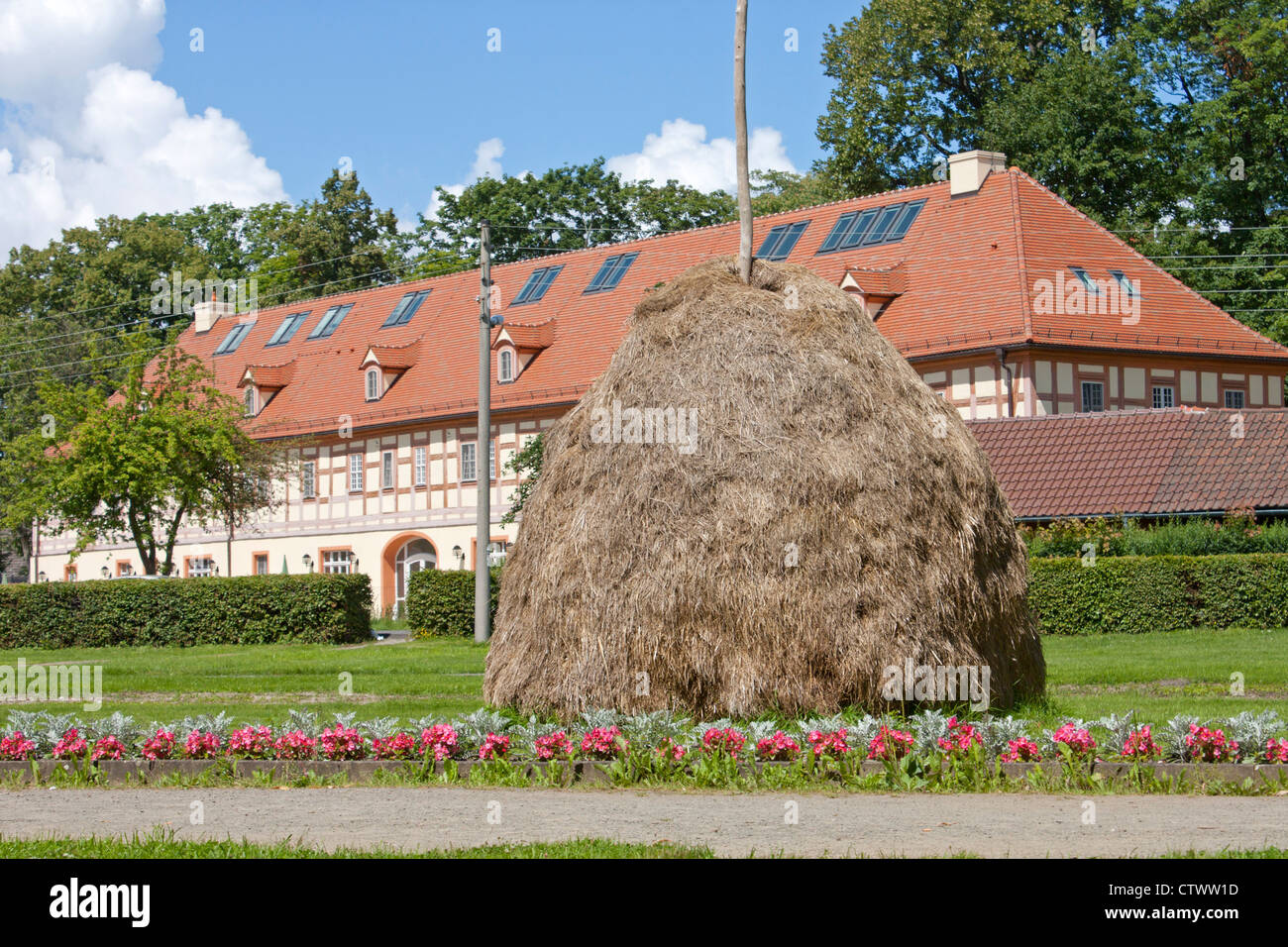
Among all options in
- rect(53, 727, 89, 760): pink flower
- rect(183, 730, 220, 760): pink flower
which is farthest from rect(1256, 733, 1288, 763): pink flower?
rect(53, 727, 89, 760): pink flower

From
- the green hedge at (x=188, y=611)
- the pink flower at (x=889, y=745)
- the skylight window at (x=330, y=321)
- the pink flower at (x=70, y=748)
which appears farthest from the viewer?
the skylight window at (x=330, y=321)

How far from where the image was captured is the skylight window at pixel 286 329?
57562 millimetres

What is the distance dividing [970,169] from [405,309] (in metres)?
20.3

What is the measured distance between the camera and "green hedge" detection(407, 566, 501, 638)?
3092 centimetres

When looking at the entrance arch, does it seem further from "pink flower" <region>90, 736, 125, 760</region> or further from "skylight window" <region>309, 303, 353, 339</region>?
"pink flower" <region>90, 736, 125, 760</region>

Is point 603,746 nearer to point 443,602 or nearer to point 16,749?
point 16,749

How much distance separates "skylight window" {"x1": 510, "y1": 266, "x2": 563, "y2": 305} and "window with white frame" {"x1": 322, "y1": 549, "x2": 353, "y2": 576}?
9420 mm

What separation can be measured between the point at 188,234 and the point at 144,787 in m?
64.4

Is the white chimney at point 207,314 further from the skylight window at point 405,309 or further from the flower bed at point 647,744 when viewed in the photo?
the flower bed at point 647,744

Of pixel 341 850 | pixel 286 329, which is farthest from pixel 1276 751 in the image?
pixel 286 329

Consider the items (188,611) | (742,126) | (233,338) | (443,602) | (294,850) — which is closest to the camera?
(294,850)

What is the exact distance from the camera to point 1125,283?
40.0 metres

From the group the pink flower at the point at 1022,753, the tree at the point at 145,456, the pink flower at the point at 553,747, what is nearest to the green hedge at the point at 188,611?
the tree at the point at 145,456

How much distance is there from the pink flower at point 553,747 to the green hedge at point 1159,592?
16.2 metres
